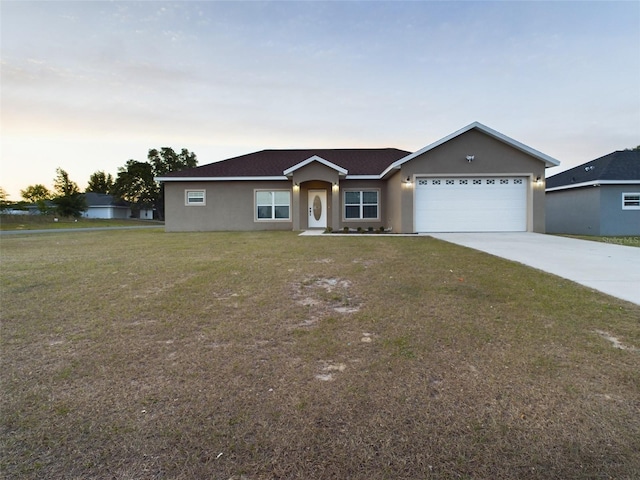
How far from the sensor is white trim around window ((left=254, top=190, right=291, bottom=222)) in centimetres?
1906

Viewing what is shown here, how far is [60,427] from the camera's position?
7.18 ft

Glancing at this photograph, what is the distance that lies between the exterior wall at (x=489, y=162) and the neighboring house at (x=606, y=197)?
454 centimetres

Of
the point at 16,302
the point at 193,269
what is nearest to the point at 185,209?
the point at 193,269

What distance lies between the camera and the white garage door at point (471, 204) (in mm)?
15547

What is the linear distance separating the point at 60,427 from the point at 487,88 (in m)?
20.2

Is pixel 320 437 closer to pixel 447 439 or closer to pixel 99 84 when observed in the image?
pixel 447 439

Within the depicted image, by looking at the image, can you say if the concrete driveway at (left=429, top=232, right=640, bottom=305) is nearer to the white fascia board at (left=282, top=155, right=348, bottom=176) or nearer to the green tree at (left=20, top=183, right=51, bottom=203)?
the white fascia board at (left=282, top=155, right=348, bottom=176)

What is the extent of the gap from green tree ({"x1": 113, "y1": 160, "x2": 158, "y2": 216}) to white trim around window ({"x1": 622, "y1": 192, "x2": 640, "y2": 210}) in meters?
60.4

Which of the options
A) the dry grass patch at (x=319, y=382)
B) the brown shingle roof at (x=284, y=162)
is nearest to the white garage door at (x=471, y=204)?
the brown shingle roof at (x=284, y=162)

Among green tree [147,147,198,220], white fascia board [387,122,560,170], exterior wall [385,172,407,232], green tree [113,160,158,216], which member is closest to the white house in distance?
green tree [113,160,158,216]

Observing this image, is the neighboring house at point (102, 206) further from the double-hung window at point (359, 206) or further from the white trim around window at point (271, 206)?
the double-hung window at point (359, 206)

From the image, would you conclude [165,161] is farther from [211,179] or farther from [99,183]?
[211,179]

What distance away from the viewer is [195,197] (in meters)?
19.3

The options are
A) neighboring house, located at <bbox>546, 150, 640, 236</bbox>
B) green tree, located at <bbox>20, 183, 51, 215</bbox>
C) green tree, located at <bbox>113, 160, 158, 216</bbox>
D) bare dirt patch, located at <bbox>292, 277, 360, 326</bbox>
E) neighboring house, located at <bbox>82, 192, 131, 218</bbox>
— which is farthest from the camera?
green tree, located at <bbox>20, 183, 51, 215</bbox>
